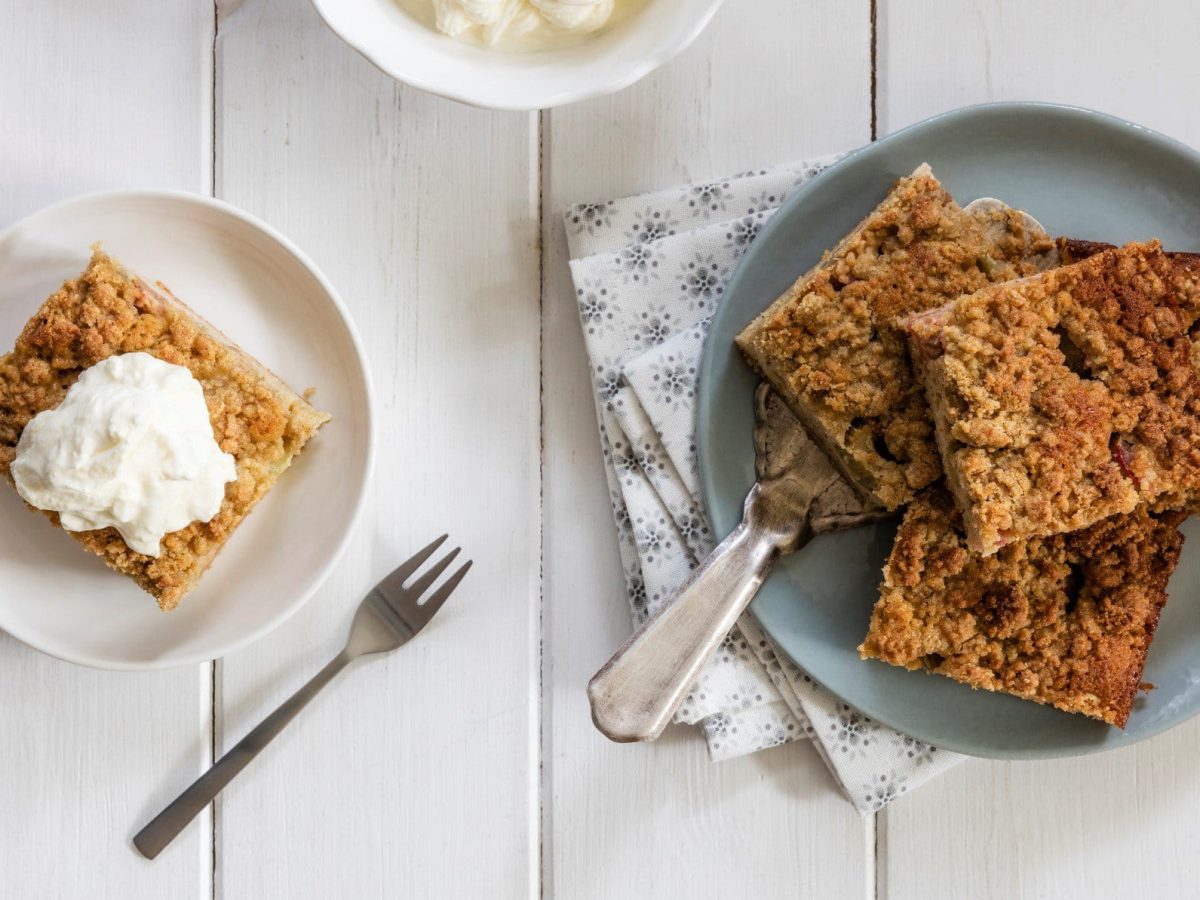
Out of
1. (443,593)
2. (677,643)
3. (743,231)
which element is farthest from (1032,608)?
(443,593)

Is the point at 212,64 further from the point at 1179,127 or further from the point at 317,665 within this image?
the point at 1179,127

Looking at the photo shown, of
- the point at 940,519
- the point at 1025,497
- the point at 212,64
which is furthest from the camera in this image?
the point at 212,64

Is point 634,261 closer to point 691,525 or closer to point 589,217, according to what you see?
point 589,217

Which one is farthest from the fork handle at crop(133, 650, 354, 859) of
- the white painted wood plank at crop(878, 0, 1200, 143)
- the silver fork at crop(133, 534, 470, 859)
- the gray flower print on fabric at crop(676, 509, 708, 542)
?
the white painted wood plank at crop(878, 0, 1200, 143)

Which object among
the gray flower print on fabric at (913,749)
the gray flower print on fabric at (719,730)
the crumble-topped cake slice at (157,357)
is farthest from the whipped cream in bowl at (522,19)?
the gray flower print on fabric at (913,749)

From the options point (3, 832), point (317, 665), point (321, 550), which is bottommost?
point (3, 832)

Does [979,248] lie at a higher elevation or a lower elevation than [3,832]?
higher

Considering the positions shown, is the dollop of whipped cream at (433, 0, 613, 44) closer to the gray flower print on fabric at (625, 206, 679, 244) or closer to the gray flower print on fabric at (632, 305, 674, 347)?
the gray flower print on fabric at (625, 206, 679, 244)

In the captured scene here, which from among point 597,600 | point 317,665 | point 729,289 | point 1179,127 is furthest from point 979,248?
point 317,665
